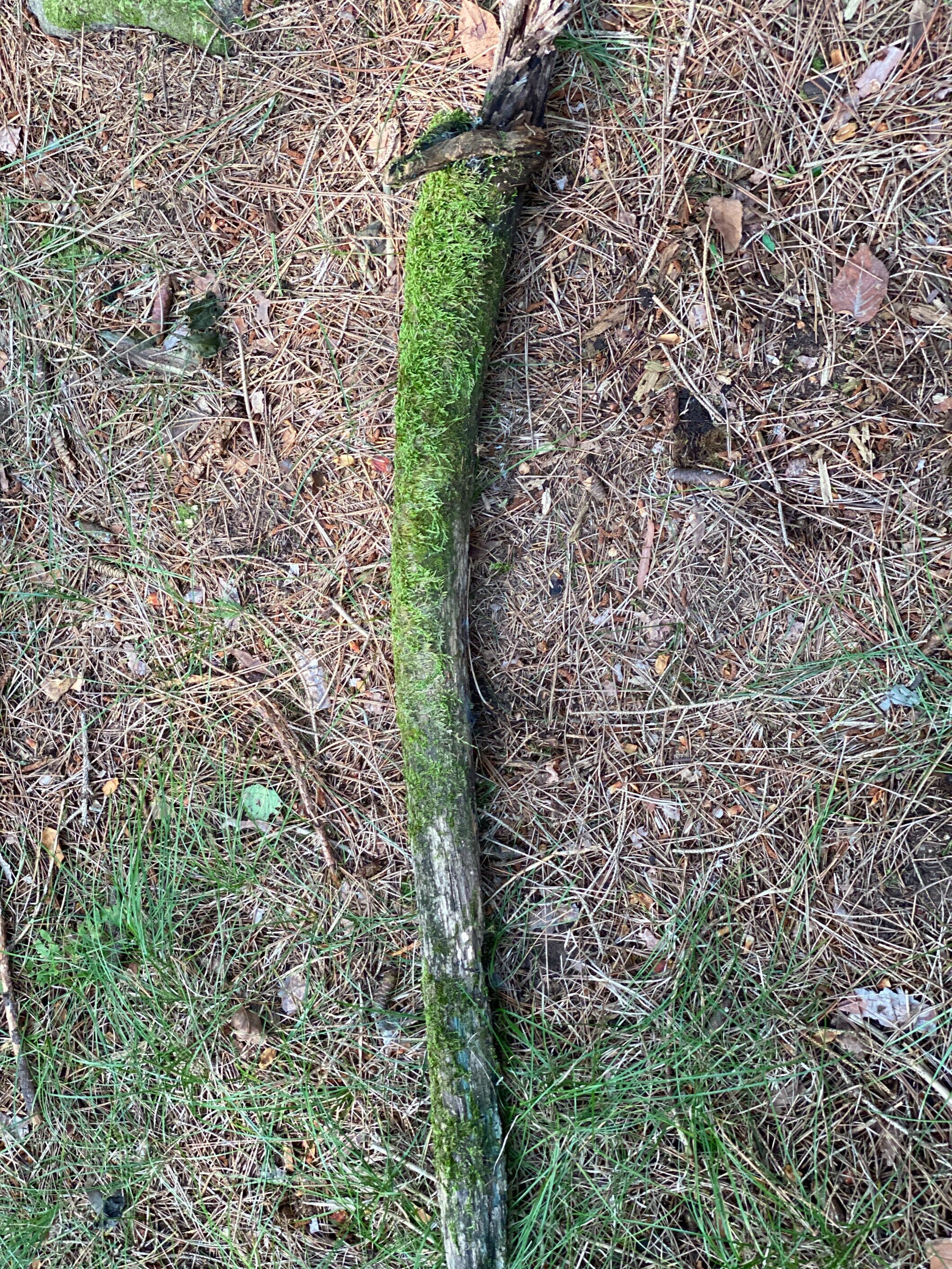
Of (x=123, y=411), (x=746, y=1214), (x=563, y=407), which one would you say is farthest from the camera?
(x=123, y=411)

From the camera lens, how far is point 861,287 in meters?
2.06

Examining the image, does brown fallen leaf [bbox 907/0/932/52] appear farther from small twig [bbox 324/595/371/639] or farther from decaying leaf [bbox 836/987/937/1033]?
decaying leaf [bbox 836/987/937/1033]

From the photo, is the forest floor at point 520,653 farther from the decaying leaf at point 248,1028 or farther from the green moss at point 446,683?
the green moss at point 446,683

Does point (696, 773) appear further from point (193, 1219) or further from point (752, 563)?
point (193, 1219)

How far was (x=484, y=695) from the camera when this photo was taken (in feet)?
7.32

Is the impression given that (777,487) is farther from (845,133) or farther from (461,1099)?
(461,1099)

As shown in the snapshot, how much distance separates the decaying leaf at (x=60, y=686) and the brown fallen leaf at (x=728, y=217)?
257 centimetres

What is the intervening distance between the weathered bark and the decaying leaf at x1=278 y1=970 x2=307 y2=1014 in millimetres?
460

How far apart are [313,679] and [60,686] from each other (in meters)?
0.94

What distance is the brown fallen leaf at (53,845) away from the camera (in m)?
2.46

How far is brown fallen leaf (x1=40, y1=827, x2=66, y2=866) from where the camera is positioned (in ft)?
8.08

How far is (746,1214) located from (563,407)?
2490 mm

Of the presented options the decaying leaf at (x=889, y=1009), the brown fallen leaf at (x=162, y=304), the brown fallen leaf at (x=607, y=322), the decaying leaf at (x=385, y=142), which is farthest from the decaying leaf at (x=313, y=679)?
the decaying leaf at (x=889, y=1009)

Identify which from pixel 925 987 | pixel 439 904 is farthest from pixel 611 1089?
pixel 925 987
